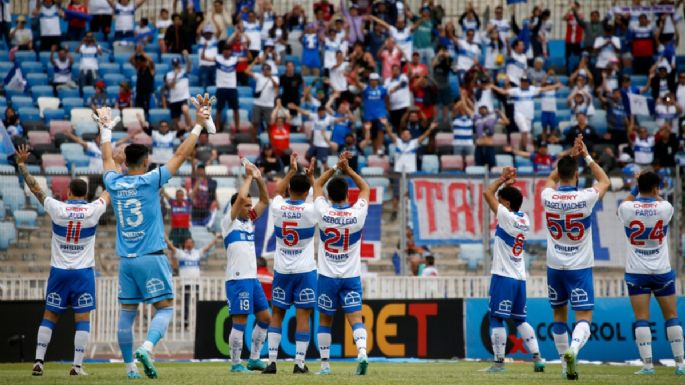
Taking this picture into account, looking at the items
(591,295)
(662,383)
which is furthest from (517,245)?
(662,383)

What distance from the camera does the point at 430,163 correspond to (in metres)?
29.1

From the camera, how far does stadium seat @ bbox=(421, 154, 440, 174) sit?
29000 millimetres

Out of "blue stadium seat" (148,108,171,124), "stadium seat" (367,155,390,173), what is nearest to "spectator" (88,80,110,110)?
"blue stadium seat" (148,108,171,124)

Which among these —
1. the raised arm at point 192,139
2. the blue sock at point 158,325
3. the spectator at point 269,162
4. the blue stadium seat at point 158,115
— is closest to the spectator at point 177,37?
the blue stadium seat at point 158,115

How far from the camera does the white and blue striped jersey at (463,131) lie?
29.9m

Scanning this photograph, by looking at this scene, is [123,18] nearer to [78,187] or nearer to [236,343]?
[78,187]

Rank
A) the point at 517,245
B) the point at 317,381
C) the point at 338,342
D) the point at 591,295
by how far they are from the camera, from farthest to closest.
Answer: the point at 338,342
the point at 517,245
the point at 591,295
the point at 317,381

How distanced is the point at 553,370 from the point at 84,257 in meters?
6.95

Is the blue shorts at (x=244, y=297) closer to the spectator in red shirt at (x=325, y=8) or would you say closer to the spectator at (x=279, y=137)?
the spectator at (x=279, y=137)

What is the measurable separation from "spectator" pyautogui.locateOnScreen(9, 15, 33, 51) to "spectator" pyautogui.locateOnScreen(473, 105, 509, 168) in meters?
12.8

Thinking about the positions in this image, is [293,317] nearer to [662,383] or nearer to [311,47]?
[662,383]

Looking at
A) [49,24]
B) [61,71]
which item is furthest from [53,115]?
[49,24]

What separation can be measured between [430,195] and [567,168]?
9185mm

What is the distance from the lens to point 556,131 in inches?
1259
